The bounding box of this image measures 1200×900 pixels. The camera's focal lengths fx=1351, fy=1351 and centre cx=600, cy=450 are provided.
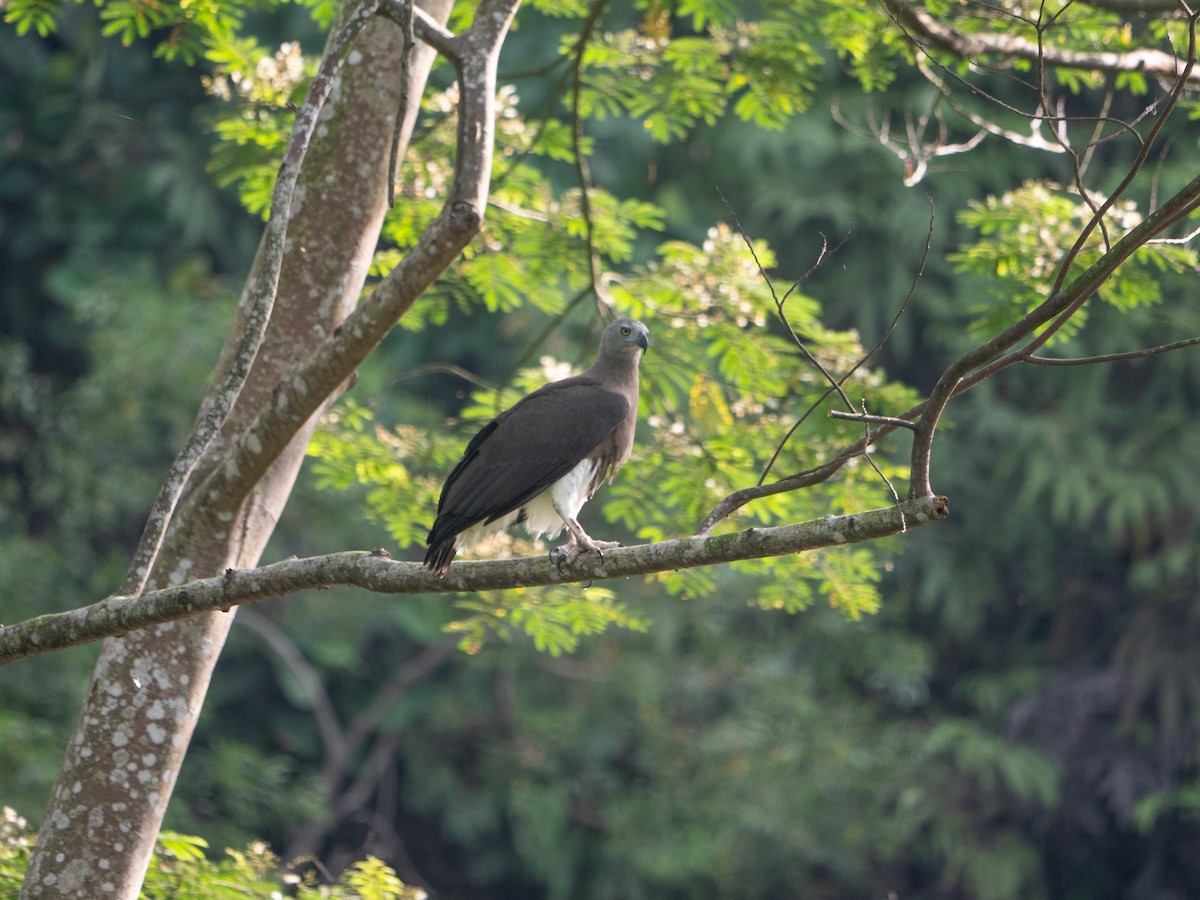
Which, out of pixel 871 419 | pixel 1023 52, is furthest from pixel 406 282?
pixel 1023 52

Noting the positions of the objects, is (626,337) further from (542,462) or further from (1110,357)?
(1110,357)

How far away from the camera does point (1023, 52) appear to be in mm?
5164

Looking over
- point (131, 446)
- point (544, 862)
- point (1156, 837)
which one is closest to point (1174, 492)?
point (1156, 837)

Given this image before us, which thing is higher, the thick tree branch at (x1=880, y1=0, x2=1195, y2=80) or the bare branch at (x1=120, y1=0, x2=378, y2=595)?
the thick tree branch at (x1=880, y1=0, x2=1195, y2=80)

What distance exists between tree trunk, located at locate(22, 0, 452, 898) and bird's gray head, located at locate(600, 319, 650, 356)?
1.08 meters

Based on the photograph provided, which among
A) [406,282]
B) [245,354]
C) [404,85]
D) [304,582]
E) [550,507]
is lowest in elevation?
[304,582]

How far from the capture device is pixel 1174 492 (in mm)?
11352

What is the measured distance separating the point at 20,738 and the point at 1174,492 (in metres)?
9.15

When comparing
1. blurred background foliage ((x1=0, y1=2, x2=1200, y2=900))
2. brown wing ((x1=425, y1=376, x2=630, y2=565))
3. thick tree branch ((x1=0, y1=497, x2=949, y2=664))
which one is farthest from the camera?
blurred background foliage ((x1=0, y1=2, x2=1200, y2=900))

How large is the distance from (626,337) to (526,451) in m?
0.85

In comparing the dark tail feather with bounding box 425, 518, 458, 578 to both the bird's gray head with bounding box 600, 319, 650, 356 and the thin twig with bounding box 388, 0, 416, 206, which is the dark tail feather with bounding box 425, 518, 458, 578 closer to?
the thin twig with bounding box 388, 0, 416, 206

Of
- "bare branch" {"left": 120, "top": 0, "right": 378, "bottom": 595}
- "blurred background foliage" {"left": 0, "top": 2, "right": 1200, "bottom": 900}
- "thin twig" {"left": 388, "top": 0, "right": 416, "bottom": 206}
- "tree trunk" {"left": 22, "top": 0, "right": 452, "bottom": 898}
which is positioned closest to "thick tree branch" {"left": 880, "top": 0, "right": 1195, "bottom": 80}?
"tree trunk" {"left": 22, "top": 0, "right": 452, "bottom": 898}

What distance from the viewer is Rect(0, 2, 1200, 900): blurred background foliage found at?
1073cm

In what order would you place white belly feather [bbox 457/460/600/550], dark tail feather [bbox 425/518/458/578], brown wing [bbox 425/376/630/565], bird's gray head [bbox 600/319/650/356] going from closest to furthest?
dark tail feather [bbox 425/518/458/578] < brown wing [bbox 425/376/630/565] < white belly feather [bbox 457/460/600/550] < bird's gray head [bbox 600/319/650/356]
